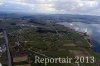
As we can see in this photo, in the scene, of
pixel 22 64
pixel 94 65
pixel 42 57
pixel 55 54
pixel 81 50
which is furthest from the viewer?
pixel 81 50

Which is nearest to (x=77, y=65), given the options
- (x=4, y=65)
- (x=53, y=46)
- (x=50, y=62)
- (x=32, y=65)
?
(x=50, y=62)

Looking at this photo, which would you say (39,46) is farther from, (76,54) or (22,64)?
(22,64)

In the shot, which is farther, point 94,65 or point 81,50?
point 81,50

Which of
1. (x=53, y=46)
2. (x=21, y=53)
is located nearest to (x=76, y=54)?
(x=53, y=46)

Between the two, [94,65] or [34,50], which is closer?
[94,65]

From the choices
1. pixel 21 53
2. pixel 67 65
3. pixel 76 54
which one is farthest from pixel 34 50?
pixel 67 65

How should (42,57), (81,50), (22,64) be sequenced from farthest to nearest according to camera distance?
(81,50)
(42,57)
(22,64)

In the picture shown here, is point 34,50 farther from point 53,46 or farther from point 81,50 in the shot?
point 81,50

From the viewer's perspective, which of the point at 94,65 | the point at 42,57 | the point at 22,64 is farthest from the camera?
the point at 42,57

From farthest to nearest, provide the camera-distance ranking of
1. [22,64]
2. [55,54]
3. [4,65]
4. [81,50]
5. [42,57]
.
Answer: [81,50]
[55,54]
[42,57]
[22,64]
[4,65]
